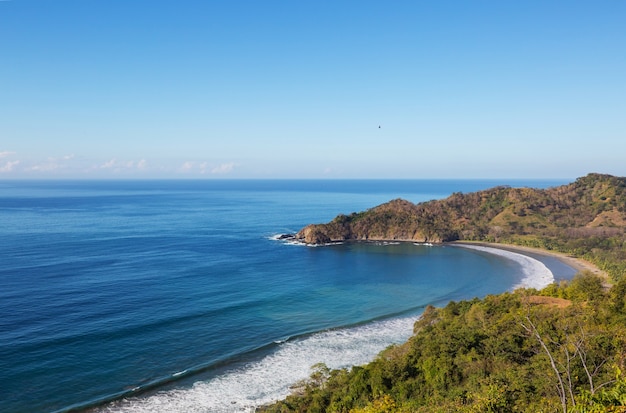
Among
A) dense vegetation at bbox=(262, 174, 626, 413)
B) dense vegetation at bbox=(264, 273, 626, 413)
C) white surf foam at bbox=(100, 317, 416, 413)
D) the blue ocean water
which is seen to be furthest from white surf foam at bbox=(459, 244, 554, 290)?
white surf foam at bbox=(100, 317, 416, 413)

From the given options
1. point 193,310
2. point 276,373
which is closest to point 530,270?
point 276,373

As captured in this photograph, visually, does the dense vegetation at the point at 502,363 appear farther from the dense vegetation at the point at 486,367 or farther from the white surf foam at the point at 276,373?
the white surf foam at the point at 276,373

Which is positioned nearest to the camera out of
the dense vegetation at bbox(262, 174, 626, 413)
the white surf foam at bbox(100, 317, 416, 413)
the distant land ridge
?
the dense vegetation at bbox(262, 174, 626, 413)

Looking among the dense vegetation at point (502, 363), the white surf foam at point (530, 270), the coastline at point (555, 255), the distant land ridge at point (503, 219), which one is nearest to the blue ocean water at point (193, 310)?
the white surf foam at point (530, 270)

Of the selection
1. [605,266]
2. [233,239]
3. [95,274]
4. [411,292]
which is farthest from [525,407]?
[233,239]

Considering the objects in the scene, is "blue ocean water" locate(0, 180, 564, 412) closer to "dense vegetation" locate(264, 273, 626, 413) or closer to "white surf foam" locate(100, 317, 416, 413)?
"white surf foam" locate(100, 317, 416, 413)
